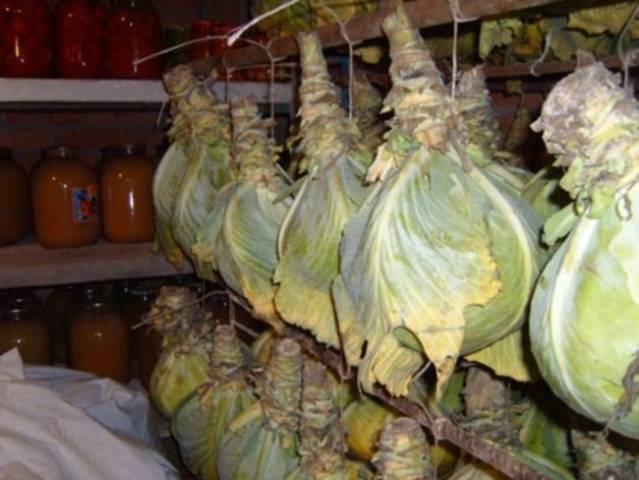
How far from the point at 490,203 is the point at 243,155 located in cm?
60

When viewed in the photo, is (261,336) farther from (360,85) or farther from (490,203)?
(490,203)

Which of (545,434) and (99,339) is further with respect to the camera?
(99,339)

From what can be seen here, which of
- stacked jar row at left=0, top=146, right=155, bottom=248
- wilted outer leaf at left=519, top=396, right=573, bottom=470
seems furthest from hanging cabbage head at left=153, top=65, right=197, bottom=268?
wilted outer leaf at left=519, top=396, right=573, bottom=470

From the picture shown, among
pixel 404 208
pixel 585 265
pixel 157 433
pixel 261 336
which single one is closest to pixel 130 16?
pixel 261 336

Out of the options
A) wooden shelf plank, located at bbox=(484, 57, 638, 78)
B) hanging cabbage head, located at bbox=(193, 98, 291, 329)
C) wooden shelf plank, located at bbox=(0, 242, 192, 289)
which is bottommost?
wooden shelf plank, located at bbox=(0, 242, 192, 289)

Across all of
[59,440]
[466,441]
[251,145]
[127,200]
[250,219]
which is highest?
[251,145]

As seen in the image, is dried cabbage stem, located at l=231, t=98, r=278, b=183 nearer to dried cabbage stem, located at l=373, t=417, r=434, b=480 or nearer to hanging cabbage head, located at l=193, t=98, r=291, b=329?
hanging cabbage head, located at l=193, t=98, r=291, b=329

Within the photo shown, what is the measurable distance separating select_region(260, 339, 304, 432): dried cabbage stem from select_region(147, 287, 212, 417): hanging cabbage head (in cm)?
37

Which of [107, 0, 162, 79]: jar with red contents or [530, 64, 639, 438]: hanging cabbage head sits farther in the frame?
[107, 0, 162, 79]: jar with red contents

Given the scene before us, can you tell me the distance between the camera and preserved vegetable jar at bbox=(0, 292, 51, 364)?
6.73 feet

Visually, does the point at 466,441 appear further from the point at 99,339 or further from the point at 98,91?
the point at 99,339

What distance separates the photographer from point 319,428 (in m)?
1.25

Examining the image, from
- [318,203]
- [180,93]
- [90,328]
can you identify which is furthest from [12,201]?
[318,203]

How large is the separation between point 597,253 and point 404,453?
0.54 m
